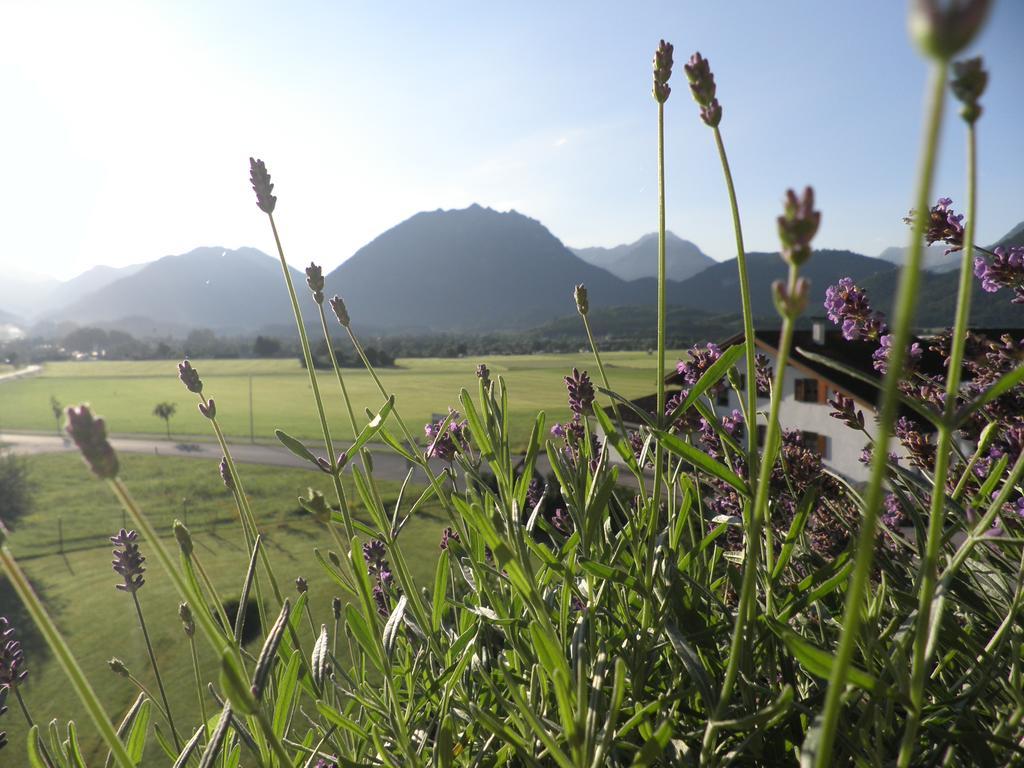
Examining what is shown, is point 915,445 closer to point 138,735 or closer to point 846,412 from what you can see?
point 846,412

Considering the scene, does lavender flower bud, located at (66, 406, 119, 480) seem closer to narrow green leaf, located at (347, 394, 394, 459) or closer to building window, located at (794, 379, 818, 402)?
narrow green leaf, located at (347, 394, 394, 459)

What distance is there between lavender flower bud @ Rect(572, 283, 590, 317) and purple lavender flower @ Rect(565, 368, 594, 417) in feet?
0.30

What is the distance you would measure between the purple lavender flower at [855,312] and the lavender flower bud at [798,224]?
805 millimetres

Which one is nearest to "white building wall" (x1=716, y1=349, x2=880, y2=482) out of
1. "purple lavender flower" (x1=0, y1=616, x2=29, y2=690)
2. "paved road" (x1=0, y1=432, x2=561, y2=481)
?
"paved road" (x1=0, y1=432, x2=561, y2=481)

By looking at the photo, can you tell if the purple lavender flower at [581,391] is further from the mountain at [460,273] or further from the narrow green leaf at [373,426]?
the mountain at [460,273]

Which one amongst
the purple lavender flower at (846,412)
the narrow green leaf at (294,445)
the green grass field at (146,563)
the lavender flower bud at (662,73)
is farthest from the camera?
the green grass field at (146,563)

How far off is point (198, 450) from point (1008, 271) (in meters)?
24.0

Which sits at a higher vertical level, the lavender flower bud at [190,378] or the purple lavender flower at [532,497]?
the lavender flower bud at [190,378]

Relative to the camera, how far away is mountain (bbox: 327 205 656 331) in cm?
8931

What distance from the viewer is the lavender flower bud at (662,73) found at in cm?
50

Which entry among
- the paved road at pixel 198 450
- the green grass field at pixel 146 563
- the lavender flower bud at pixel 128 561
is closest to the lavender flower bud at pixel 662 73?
the lavender flower bud at pixel 128 561

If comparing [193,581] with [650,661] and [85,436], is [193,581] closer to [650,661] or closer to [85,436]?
[85,436]

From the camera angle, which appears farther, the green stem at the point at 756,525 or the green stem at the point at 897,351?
the green stem at the point at 756,525

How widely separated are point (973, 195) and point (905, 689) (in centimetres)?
32
